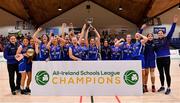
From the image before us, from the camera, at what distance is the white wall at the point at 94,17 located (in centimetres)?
2981

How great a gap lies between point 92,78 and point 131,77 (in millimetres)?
928

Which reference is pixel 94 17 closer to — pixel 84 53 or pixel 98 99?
pixel 84 53

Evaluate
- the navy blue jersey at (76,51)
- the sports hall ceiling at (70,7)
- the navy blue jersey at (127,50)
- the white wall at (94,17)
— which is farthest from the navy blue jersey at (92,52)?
the white wall at (94,17)

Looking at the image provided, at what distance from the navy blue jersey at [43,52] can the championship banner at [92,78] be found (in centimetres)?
46

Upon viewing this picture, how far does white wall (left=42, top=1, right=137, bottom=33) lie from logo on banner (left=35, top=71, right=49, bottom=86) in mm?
22262

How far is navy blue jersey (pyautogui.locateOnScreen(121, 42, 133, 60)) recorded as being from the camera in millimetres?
8203

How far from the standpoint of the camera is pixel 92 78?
302 inches

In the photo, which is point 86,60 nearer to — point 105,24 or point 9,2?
point 9,2

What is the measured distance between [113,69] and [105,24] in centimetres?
2267

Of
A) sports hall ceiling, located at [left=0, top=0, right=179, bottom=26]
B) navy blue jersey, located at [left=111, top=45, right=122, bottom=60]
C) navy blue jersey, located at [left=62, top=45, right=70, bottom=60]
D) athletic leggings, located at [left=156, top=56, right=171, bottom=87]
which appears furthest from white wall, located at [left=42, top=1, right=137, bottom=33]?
athletic leggings, located at [left=156, top=56, right=171, bottom=87]

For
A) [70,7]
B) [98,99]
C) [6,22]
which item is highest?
[70,7]

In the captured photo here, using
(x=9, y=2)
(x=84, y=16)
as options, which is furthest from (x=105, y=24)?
(x=9, y=2)

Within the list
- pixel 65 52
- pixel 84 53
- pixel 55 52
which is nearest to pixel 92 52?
pixel 84 53

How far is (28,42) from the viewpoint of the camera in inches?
325
